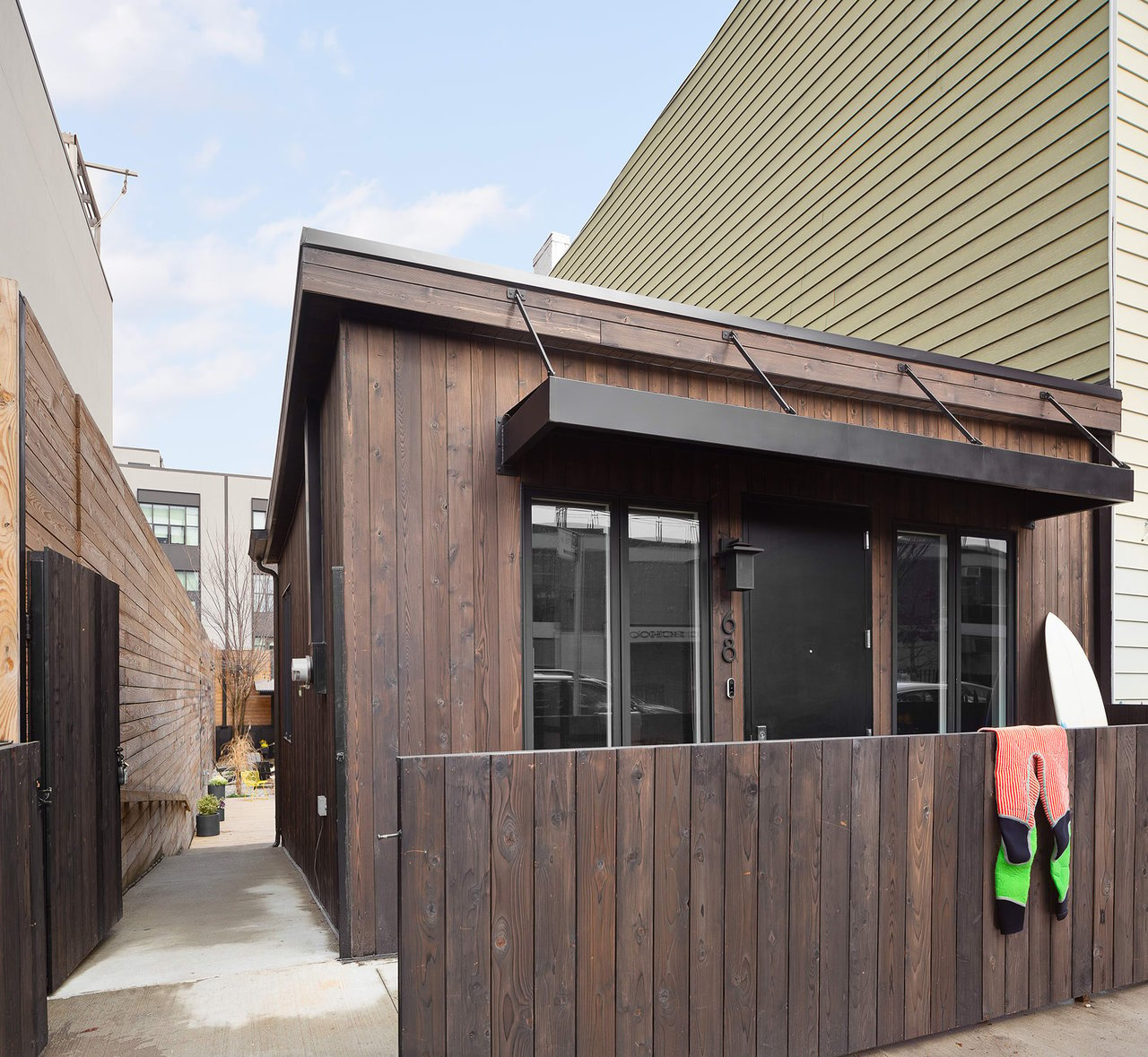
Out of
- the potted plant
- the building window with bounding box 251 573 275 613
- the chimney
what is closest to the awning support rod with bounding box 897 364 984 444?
the potted plant

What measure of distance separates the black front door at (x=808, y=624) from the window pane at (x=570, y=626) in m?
0.92

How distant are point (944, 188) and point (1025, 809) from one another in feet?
18.8

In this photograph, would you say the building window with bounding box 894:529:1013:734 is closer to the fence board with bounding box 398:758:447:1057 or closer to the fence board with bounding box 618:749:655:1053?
the fence board with bounding box 618:749:655:1053

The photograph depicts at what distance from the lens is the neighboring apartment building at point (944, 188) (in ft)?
19.5

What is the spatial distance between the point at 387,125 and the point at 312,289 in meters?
15.3

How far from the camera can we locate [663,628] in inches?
A: 180

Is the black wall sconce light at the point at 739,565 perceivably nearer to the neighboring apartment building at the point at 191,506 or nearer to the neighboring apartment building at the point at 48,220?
the neighboring apartment building at the point at 48,220

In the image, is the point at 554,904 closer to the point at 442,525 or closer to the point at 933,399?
the point at 442,525

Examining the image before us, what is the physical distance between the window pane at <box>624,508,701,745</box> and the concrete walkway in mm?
1753

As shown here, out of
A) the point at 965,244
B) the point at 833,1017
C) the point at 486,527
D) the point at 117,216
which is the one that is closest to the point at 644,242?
the point at 965,244

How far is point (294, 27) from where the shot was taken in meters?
12.7

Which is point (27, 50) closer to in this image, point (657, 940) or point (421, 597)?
point (421, 597)

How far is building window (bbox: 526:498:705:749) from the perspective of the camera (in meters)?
4.27

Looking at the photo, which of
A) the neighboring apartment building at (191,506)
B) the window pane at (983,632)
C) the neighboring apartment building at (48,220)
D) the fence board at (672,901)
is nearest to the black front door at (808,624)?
the window pane at (983,632)
